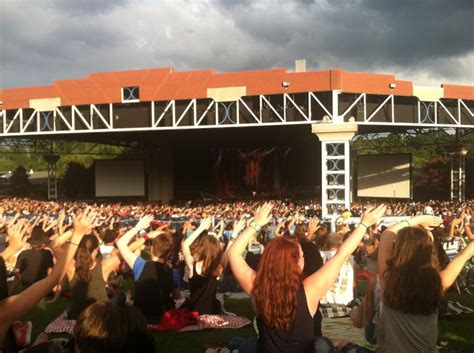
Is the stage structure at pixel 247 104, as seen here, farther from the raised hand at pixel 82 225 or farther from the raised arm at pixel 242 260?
the raised hand at pixel 82 225

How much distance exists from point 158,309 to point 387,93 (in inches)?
751

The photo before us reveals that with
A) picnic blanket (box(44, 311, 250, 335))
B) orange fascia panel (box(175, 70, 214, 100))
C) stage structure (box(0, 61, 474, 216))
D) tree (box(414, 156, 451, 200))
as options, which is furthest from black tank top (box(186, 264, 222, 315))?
tree (box(414, 156, 451, 200))

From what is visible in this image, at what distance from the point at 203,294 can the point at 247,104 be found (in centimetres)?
1816

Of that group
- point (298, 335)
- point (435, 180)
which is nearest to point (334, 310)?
point (298, 335)

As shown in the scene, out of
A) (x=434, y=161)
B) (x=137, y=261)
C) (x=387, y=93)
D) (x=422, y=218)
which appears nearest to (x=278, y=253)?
(x=422, y=218)

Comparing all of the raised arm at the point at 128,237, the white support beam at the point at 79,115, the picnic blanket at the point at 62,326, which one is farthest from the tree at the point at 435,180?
the raised arm at the point at 128,237

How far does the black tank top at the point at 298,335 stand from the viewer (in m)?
2.88

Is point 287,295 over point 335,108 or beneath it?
beneath

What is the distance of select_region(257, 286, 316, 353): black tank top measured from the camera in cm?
288

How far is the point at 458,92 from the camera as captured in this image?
2462cm

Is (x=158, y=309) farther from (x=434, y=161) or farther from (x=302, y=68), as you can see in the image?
(x=434, y=161)

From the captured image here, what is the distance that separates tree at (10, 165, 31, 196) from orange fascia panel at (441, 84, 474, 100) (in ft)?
123

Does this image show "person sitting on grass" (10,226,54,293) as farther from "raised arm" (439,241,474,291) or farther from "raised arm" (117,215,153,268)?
"raised arm" (439,241,474,291)

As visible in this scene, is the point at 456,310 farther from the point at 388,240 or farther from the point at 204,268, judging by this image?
the point at 388,240
